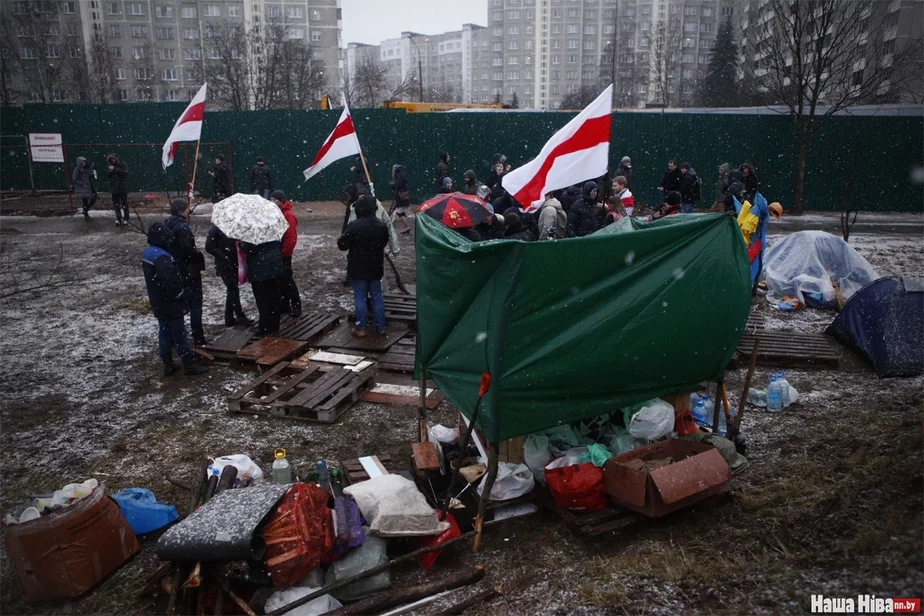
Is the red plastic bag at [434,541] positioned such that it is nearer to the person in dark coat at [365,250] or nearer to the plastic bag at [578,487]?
the plastic bag at [578,487]

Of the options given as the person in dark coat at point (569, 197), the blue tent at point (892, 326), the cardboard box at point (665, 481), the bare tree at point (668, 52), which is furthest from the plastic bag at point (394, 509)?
the bare tree at point (668, 52)

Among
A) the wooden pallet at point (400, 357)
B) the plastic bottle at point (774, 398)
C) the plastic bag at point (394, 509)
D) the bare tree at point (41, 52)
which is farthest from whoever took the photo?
the bare tree at point (41, 52)

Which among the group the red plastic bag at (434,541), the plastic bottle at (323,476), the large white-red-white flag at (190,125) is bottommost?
the red plastic bag at (434,541)

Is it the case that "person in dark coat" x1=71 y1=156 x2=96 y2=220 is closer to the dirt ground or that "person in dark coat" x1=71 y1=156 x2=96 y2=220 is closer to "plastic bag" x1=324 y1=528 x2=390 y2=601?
the dirt ground

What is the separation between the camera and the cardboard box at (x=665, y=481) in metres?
4.59

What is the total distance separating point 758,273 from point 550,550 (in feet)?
24.5

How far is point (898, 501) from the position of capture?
425cm

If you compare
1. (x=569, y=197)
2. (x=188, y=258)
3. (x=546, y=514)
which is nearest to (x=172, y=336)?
(x=188, y=258)

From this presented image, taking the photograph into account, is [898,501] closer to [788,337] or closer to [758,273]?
[788,337]

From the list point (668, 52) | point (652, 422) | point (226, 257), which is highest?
point (668, 52)

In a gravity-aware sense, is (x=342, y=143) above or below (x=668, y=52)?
below

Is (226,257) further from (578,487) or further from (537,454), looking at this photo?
(578,487)

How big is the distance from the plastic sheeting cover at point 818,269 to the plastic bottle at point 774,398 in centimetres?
445

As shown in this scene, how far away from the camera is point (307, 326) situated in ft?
31.5
